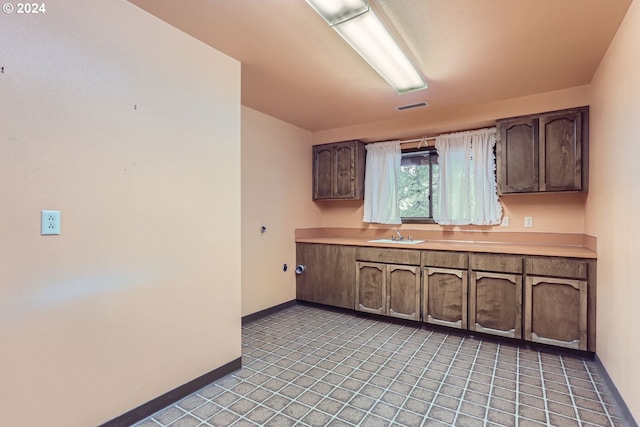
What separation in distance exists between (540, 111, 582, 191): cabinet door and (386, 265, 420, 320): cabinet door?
148 cm

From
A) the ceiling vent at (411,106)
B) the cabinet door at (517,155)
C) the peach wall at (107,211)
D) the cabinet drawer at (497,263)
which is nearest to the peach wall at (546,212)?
the cabinet door at (517,155)

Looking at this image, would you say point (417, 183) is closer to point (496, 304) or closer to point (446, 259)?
point (446, 259)

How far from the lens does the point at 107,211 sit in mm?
1644

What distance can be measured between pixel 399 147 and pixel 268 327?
2668 millimetres

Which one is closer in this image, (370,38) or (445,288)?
(370,38)

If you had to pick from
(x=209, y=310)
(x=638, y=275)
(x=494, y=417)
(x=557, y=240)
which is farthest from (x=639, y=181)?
(x=209, y=310)

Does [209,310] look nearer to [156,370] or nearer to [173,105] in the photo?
[156,370]

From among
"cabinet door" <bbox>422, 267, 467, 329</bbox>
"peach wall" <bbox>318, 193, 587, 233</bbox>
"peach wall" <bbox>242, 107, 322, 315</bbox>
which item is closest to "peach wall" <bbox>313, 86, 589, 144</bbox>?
"peach wall" <bbox>242, 107, 322, 315</bbox>

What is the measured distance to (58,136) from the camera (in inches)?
58.1

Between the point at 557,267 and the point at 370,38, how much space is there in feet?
7.78

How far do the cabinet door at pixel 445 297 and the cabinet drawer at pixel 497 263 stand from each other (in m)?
0.15

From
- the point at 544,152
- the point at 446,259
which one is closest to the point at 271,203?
the point at 446,259

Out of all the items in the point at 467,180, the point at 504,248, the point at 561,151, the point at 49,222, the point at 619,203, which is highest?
the point at 561,151

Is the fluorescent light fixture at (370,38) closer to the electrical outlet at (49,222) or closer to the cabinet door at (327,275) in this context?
the electrical outlet at (49,222)
